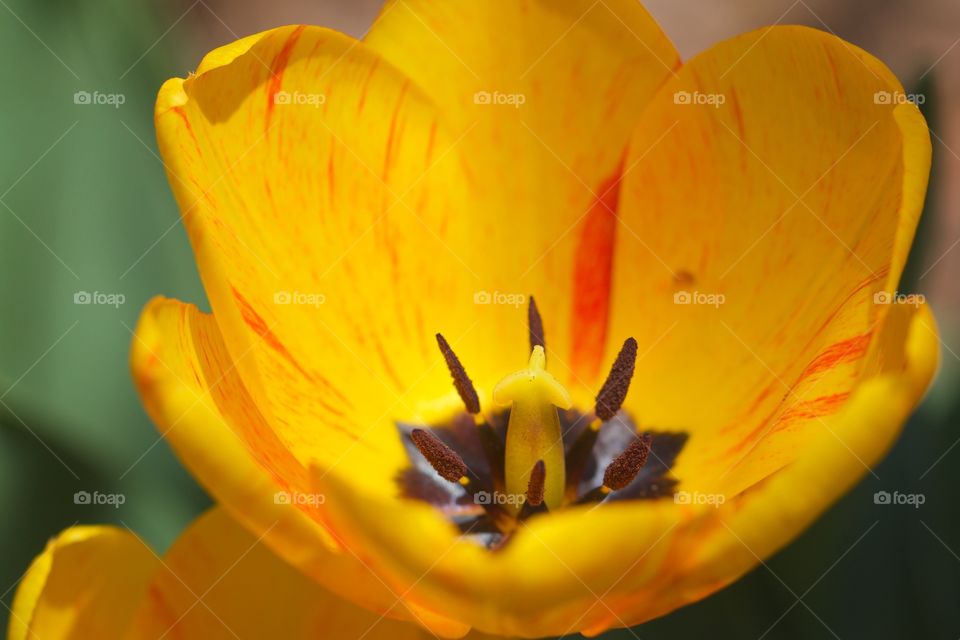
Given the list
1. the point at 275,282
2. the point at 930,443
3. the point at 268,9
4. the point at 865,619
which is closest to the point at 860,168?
the point at 930,443

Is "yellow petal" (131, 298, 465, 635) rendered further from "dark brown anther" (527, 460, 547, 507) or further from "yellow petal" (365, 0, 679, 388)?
"yellow petal" (365, 0, 679, 388)

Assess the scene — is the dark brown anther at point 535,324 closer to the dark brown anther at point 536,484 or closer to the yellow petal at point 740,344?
the yellow petal at point 740,344

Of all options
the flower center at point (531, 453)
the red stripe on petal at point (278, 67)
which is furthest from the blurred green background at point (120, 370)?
the red stripe on petal at point (278, 67)

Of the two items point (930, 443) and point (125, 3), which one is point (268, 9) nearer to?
point (125, 3)

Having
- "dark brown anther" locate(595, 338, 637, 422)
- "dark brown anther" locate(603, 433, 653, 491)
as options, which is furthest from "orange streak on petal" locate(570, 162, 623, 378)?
"dark brown anther" locate(603, 433, 653, 491)

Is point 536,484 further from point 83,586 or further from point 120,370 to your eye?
point 120,370

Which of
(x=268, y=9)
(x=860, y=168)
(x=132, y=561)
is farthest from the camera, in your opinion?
(x=268, y=9)
